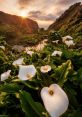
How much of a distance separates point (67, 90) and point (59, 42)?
2.60 metres

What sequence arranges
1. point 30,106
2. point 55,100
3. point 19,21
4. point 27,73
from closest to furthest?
point 55,100 < point 30,106 < point 27,73 < point 19,21

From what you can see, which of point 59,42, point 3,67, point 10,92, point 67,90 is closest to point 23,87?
point 10,92

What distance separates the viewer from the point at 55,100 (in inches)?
95.8

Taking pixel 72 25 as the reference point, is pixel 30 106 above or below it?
below

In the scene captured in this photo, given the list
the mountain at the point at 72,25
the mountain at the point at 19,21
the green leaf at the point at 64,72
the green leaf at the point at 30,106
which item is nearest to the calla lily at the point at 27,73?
the green leaf at the point at 64,72

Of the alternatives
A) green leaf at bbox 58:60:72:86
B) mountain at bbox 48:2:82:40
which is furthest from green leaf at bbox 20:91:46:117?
mountain at bbox 48:2:82:40

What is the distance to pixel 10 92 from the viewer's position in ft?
9.55

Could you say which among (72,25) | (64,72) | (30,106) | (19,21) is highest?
(19,21)

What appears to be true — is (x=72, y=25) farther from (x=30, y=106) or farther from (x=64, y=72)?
(x=30, y=106)

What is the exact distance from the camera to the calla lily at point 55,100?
2.34 meters

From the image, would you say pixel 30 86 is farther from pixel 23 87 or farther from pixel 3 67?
pixel 3 67

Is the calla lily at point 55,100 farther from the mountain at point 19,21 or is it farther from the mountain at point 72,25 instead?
the mountain at point 19,21

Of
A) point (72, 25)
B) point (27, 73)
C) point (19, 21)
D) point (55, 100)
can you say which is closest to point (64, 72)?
point (27, 73)

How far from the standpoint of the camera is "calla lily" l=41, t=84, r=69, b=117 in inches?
92.1
